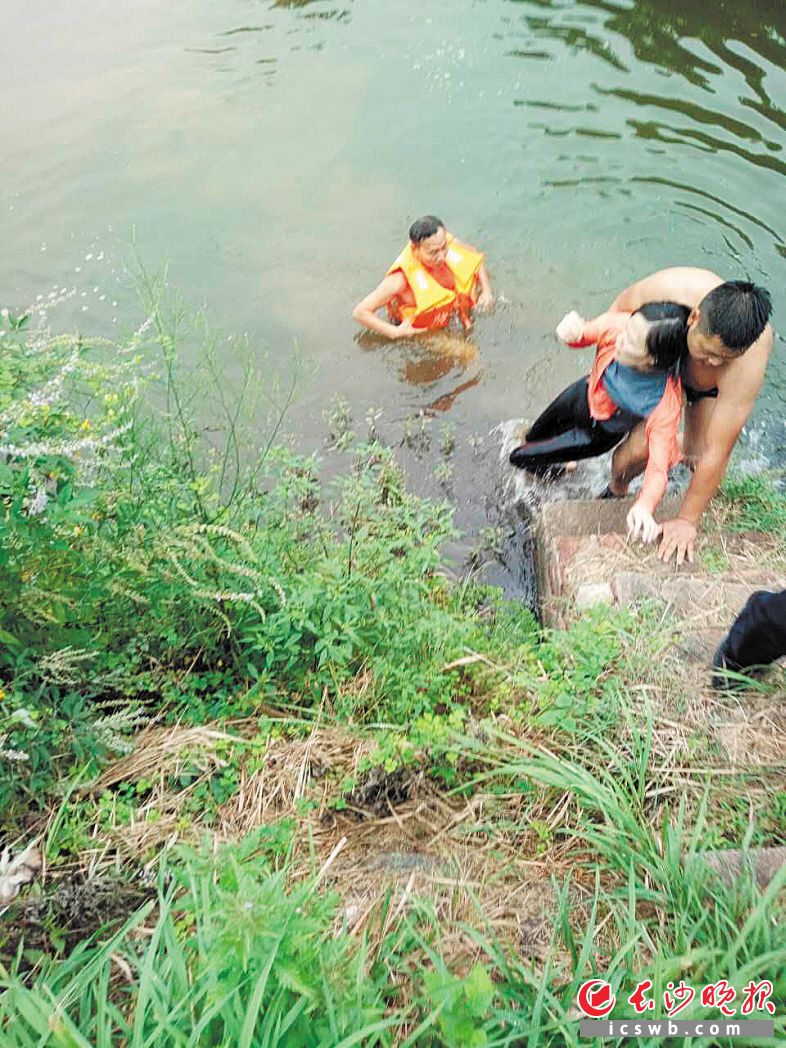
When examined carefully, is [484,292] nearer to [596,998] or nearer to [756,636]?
[756,636]

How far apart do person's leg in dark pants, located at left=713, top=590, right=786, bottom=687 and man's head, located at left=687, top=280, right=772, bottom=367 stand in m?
1.00

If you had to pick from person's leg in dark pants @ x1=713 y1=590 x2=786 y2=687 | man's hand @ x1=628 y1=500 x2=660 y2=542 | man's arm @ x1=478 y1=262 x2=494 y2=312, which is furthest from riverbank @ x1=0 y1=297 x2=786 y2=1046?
man's arm @ x1=478 y1=262 x2=494 y2=312

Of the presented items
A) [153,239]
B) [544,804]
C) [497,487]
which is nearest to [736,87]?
[497,487]

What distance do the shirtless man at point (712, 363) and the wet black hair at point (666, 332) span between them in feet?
0.17

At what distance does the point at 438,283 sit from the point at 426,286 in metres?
0.09

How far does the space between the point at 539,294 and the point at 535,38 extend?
138 inches

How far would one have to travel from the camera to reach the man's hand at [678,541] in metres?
3.37

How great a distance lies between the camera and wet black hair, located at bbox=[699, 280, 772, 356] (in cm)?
290

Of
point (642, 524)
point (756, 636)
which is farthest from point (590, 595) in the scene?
point (756, 636)

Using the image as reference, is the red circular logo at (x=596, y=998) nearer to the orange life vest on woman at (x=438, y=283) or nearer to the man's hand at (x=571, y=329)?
the man's hand at (x=571, y=329)

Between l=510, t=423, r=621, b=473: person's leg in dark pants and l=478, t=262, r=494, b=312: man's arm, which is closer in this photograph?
l=510, t=423, r=621, b=473: person's leg in dark pants

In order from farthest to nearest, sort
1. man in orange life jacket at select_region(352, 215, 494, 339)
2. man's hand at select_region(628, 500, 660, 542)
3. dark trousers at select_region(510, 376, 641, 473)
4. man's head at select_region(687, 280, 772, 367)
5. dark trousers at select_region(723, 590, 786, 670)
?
man in orange life jacket at select_region(352, 215, 494, 339) < dark trousers at select_region(510, 376, 641, 473) < man's hand at select_region(628, 500, 660, 542) < man's head at select_region(687, 280, 772, 367) < dark trousers at select_region(723, 590, 786, 670)

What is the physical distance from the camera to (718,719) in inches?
103

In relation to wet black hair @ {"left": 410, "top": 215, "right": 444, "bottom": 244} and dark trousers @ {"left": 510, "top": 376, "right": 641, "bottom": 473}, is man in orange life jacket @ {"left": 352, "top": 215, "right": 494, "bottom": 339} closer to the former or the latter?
wet black hair @ {"left": 410, "top": 215, "right": 444, "bottom": 244}
